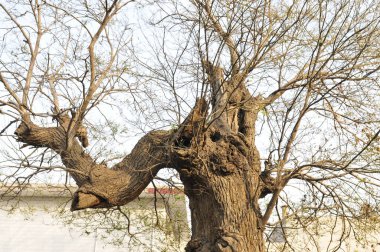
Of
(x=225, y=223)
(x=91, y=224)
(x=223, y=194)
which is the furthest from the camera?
(x=91, y=224)

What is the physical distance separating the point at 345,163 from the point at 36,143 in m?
3.68

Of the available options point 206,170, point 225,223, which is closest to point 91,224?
point 206,170

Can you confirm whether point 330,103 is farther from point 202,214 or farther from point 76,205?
point 76,205

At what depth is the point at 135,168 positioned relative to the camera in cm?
715

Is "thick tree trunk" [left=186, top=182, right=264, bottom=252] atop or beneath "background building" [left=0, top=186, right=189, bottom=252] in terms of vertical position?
beneath

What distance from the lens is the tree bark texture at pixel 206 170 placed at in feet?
20.9

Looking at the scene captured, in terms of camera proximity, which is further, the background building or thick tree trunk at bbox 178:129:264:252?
the background building

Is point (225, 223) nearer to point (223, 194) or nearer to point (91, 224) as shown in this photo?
point (223, 194)

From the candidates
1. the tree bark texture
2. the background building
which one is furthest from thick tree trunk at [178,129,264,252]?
the background building

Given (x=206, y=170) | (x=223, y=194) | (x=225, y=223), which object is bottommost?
(x=225, y=223)

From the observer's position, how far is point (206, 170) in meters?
6.53

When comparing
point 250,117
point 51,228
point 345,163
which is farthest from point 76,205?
point 51,228

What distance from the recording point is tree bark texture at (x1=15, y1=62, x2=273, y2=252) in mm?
6367

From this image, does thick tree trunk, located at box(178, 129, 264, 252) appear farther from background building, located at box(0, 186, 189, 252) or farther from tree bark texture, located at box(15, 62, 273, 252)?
background building, located at box(0, 186, 189, 252)
